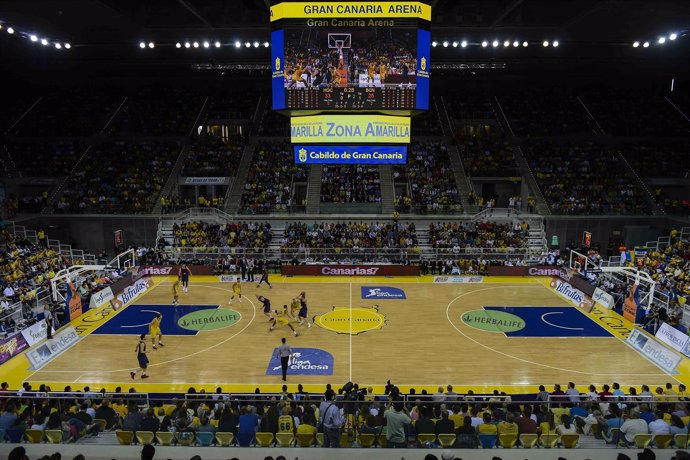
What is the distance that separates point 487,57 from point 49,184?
36339 millimetres

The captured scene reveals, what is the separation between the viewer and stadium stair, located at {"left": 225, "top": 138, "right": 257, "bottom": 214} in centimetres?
3634

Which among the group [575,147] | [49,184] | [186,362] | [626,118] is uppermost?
[626,118]

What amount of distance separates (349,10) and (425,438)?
57.7 ft

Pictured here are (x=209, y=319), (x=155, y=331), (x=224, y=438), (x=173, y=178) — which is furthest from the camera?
(x=173, y=178)

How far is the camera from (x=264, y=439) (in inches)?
407

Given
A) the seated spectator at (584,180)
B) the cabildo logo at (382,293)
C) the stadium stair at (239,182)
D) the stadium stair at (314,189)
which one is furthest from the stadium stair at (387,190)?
the seated spectator at (584,180)

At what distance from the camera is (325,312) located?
76.5ft

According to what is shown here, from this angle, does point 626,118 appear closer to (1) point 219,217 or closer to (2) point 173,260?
(1) point 219,217

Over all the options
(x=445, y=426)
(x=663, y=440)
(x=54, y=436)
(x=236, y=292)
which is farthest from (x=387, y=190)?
(x=54, y=436)

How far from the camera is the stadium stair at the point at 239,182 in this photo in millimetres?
36344

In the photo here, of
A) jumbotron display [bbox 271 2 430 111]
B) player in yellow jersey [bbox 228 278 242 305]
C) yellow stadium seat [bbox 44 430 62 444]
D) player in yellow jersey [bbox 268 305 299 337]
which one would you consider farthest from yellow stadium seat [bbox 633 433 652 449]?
player in yellow jersey [bbox 228 278 242 305]

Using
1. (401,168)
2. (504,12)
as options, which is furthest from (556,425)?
(401,168)

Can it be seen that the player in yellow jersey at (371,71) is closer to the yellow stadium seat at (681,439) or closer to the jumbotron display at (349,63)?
the jumbotron display at (349,63)

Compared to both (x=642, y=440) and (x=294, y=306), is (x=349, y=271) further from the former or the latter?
(x=642, y=440)
